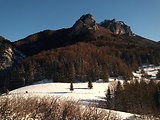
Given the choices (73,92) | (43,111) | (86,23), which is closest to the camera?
(43,111)

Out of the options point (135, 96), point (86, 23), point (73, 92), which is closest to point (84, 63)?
point (73, 92)

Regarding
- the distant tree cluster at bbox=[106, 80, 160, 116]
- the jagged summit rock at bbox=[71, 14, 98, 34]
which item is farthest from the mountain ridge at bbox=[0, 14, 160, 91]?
the distant tree cluster at bbox=[106, 80, 160, 116]

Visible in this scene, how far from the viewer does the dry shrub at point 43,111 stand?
356 inches

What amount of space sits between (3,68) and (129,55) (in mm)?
82913

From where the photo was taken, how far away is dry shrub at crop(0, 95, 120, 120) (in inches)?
356

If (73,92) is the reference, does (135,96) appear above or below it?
below

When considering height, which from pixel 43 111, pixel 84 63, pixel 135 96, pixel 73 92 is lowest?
pixel 135 96

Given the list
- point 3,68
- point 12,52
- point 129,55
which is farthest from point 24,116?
point 12,52

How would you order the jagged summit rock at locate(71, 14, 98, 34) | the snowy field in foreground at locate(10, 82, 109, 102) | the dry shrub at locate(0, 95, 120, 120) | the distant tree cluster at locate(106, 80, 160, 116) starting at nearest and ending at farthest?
the dry shrub at locate(0, 95, 120, 120) < the distant tree cluster at locate(106, 80, 160, 116) < the snowy field in foreground at locate(10, 82, 109, 102) < the jagged summit rock at locate(71, 14, 98, 34)

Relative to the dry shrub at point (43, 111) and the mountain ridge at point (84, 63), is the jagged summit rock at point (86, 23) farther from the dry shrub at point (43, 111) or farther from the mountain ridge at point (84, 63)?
the dry shrub at point (43, 111)

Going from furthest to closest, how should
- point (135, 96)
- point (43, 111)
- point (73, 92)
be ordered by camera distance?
point (73, 92)
point (135, 96)
point (43, 111)

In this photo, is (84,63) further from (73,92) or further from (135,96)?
(135,96)

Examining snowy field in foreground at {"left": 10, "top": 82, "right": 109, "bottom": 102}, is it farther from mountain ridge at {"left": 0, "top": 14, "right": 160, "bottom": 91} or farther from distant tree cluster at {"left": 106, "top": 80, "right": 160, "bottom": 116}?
mountain ridge at {"left": 0, "top": 14, "right": 160, "bottom": 91}

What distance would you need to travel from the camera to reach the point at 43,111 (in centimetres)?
974
